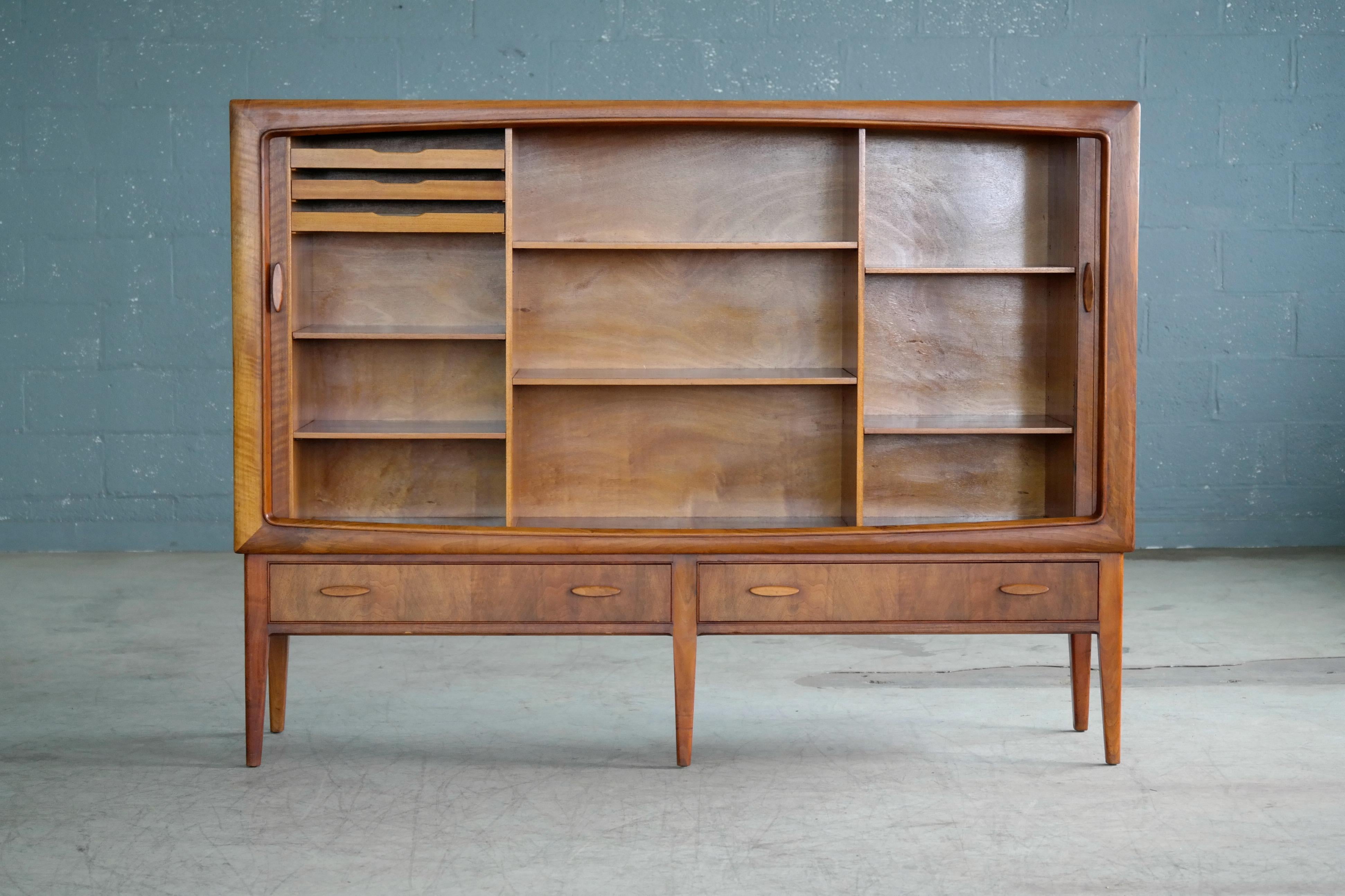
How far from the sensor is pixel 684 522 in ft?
9.78

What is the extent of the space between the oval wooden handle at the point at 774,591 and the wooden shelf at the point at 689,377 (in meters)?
0.44

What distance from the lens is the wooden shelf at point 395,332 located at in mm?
2799

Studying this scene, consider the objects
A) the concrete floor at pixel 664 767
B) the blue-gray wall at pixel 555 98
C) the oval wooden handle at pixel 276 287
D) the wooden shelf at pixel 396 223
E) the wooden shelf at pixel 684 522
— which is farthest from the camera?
the blue-gray wall at pixel 555 98

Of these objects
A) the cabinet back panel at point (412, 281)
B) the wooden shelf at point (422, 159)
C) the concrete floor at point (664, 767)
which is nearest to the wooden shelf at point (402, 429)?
the cabinet back panel at point (412, 281)

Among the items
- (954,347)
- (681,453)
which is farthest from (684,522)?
(954,347)

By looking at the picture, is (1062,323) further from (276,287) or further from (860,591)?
(276,287)

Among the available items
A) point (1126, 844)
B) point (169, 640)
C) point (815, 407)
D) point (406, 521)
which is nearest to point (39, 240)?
point (169, 640)

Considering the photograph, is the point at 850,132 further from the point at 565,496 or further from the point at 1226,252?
the point at 1226,252

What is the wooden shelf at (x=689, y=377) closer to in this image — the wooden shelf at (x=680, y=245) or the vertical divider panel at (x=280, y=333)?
the wooden shelf at (x=680, y=245)

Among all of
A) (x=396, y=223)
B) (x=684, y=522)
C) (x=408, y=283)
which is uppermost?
(x=396, y=223)

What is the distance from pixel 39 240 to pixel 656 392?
10.4ft

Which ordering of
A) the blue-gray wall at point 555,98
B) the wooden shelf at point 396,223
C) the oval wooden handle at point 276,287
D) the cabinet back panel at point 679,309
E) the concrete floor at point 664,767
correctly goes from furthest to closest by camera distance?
the blue-gray wall at point 555,98 < the cabinet back panel at point 679,309 < the wooden shelf at point 396,223 < the oval wooden handle at point 276,287 < the concrete floor at point 664,767

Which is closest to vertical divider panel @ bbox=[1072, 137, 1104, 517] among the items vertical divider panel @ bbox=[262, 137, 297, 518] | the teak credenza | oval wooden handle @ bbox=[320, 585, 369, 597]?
the teak credenza

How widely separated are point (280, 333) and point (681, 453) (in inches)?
36.5
